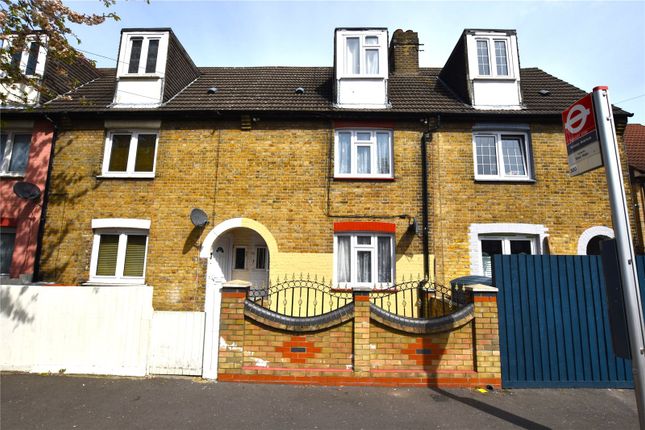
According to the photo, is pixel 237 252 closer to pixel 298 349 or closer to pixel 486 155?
pixel 298 349

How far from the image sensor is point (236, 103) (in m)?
9.24

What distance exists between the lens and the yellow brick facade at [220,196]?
8.20 metres

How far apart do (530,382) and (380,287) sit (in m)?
3.53

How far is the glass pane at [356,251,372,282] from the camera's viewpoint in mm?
8266

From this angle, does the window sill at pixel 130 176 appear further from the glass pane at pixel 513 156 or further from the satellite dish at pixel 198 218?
the glass pane at pixel 513 156

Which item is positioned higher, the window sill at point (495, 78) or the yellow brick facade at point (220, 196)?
the window sill at point (495, 78)

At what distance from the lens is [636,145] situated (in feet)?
43.6

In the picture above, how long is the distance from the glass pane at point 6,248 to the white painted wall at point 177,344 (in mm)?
5960

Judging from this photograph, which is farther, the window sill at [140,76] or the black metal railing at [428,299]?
the window sill at [140,76]

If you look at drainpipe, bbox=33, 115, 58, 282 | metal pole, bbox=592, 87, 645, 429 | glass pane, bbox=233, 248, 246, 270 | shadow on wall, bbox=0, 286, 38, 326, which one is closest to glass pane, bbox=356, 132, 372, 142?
glass pane, bbox=233, 248, 246, 270

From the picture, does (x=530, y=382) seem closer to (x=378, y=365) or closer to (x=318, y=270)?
(x=378, y=365)

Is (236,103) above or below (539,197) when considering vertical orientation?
above

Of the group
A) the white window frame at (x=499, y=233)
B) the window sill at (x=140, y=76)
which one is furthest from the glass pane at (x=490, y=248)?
the window sill at (x=140, y=76)

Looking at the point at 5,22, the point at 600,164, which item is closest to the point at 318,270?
the point at 600,164
